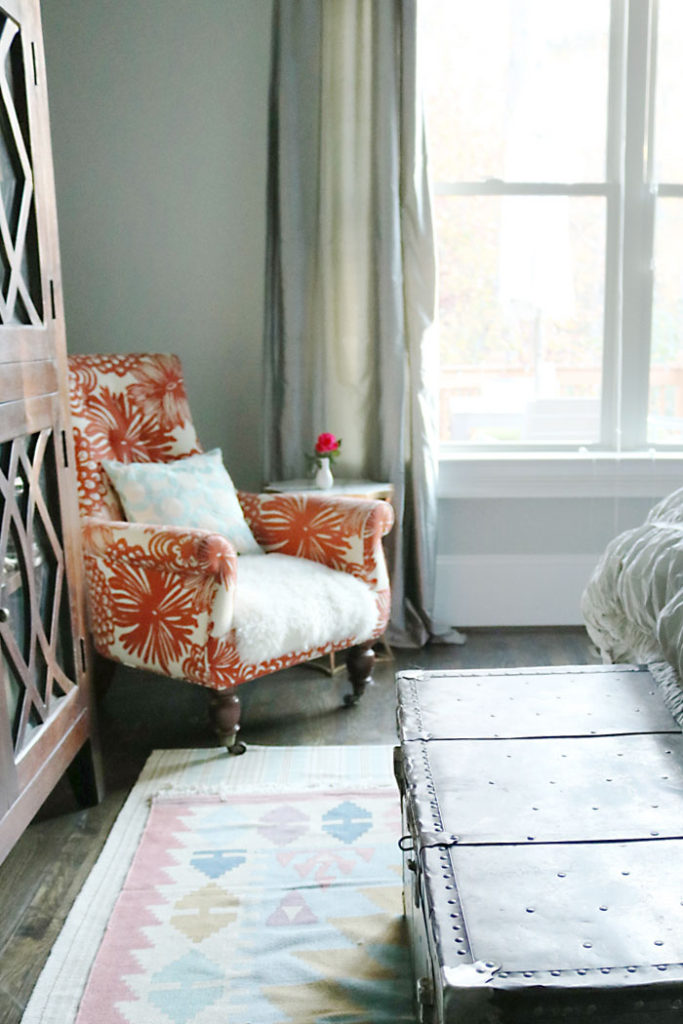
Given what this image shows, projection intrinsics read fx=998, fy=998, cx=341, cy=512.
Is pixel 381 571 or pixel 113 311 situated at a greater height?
pixel 113 311

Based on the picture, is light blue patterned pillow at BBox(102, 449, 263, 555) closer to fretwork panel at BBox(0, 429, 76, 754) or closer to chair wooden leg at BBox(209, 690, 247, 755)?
chair wooden leg at BBox(209, 690, 247, 755)

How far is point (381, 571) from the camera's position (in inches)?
111

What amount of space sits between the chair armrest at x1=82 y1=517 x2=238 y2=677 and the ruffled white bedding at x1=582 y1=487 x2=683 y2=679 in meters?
0.86

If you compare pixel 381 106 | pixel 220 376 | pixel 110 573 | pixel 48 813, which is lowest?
pixel 48 813

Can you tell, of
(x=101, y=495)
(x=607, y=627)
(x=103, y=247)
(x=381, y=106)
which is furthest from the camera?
(x=103, y=247)

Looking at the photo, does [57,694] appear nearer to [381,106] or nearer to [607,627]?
[607,627]

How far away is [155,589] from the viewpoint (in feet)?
8.09

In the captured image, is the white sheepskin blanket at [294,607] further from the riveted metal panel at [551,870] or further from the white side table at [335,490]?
the riveted metal panel at [551,870]

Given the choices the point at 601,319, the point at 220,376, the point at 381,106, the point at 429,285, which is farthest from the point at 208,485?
the point at 601,319

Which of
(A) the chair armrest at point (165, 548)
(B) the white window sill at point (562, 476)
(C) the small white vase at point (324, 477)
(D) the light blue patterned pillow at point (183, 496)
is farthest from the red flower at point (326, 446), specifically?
(A) the chair armrest at point (165, 548)

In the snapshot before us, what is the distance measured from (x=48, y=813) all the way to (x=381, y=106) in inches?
92.7

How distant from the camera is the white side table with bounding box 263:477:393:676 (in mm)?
3148

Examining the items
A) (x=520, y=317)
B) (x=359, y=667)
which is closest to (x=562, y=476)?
(x=520, y=317)

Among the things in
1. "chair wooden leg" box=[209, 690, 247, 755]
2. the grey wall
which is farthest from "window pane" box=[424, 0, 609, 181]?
"chair wooden leg" box=[209, 690, 247, 755]
